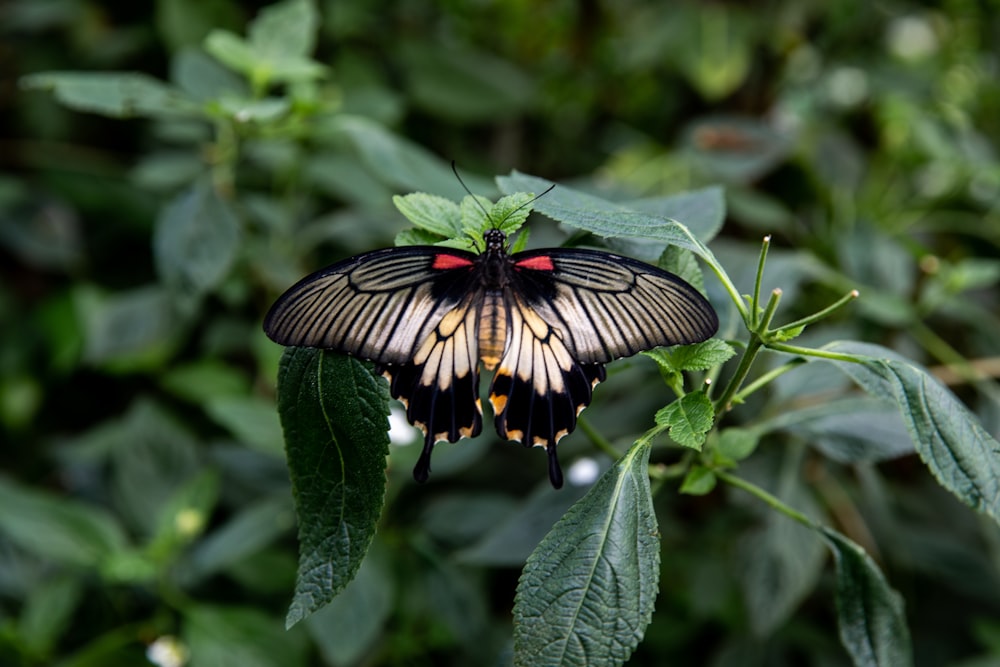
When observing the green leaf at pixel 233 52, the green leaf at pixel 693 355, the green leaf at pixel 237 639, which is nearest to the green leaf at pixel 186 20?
the green leaf at pixel 233 52

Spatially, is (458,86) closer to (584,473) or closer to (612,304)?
(584,473)

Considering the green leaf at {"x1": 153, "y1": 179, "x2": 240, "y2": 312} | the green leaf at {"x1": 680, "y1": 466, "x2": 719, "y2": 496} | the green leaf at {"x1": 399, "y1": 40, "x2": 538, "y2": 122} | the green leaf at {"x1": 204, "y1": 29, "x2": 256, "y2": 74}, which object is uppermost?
the green leaf at {"x1": 204, "y1": 29, "x2": 256, "y2": 74}

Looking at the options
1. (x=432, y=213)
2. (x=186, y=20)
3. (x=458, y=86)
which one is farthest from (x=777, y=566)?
(x=186, y=20)

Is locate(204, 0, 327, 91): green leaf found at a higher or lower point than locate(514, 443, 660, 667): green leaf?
higher

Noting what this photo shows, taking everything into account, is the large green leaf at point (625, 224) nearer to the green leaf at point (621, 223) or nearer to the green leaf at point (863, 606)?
the green leaf at point (621, 223)

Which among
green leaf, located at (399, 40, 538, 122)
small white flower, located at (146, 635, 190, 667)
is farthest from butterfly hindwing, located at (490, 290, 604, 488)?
green leaf, located at (399, 40, 538, 122)

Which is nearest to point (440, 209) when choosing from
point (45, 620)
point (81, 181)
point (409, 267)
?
point (409, 267)

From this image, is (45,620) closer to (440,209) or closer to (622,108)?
(440,209)

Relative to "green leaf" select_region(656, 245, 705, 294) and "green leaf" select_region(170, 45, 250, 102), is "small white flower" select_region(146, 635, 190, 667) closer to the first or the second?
"green leaf" select_region(170, 45, 250, 102)

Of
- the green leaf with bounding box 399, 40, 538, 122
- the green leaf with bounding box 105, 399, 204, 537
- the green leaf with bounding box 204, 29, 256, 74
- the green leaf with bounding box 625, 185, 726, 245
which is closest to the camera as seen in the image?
the green leaf with bounding box 625, 185, 726, 245
